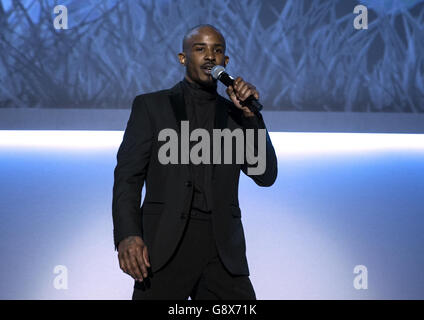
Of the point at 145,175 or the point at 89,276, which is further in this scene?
the point at 89,276

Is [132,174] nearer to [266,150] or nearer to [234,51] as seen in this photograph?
[266,150]

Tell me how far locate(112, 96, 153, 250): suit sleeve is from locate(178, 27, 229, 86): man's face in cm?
18

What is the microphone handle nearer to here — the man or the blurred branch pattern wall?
the man

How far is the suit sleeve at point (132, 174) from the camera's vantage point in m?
1.32

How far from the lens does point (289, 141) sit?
251 inches

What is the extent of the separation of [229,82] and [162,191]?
12.4 inches

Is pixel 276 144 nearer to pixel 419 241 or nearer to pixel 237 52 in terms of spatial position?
pixel 237 52

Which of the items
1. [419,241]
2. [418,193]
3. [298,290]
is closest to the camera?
[298,290]

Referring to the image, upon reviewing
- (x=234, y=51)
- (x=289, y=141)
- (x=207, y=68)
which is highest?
(x=234, y=51)

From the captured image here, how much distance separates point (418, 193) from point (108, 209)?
214cm

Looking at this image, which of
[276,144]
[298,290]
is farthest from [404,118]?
[298,290]

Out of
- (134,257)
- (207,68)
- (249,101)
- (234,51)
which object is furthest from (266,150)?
(234,51)

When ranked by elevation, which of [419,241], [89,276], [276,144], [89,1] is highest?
[89,1]

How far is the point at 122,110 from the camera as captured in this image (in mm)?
7199
